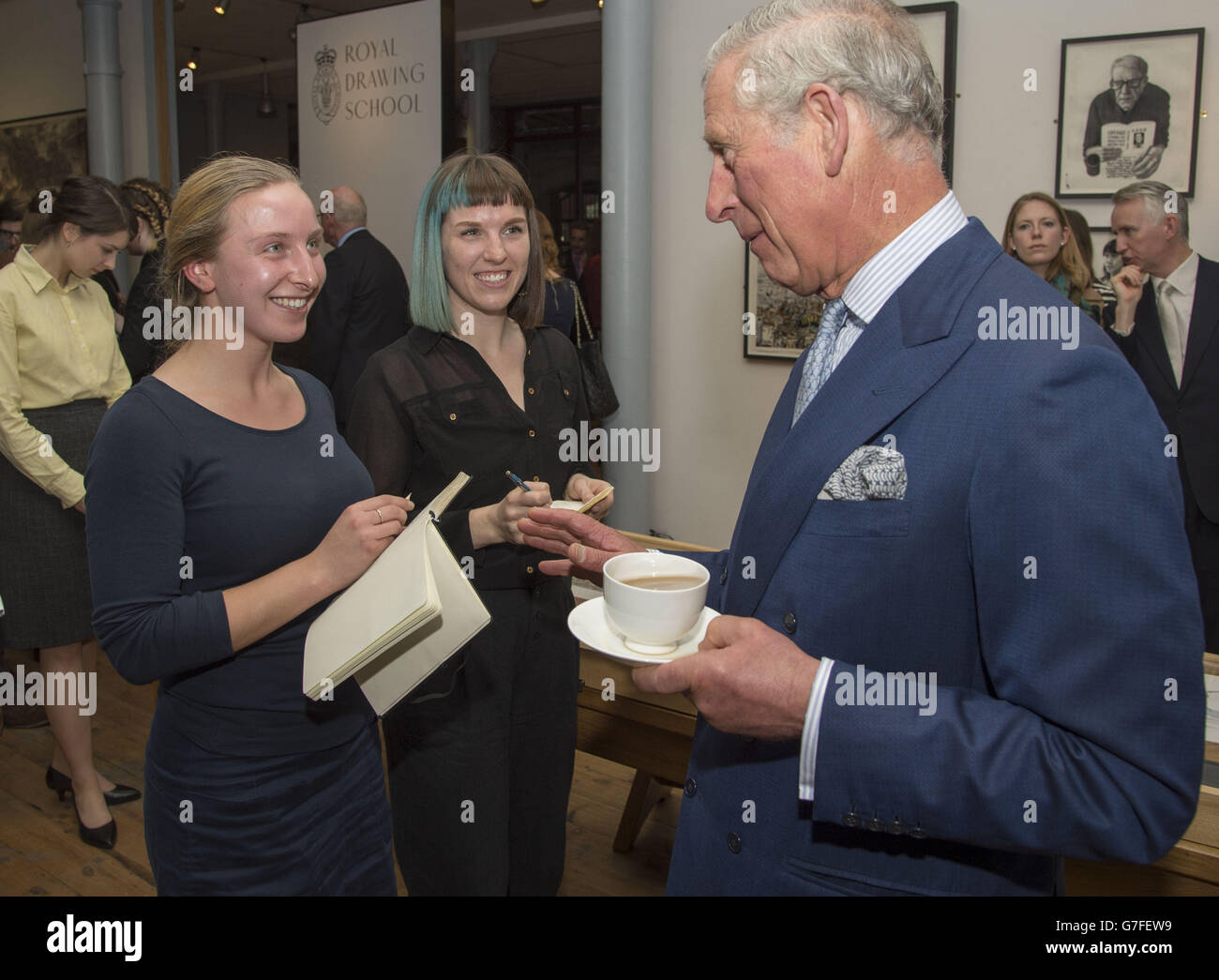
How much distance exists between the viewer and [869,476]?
38.4 inches

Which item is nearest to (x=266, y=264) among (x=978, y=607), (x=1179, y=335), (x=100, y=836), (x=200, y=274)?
(x=200, y=274)

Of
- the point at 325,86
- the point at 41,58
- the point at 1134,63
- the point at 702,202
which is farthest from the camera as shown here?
the point at 41,58

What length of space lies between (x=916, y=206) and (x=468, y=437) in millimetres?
1199

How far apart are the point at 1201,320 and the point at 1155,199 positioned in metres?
0.46

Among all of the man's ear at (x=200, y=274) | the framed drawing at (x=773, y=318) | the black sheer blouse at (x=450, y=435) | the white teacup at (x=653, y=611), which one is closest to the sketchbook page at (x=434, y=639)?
the white teacup at (x=653, y=611)

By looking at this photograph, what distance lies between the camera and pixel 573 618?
1.21 m

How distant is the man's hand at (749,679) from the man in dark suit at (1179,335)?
2810mm

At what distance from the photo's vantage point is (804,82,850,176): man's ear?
105 centimetres

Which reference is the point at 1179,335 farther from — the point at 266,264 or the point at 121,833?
the point at 121,833

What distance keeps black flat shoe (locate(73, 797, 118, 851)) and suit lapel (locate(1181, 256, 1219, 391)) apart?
3.80m

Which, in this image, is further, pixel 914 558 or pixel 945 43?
pixel 945 43

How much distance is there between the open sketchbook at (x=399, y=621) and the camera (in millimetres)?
1283

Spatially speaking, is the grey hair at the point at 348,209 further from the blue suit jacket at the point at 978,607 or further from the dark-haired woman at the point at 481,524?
the blue suit jacket at the point at 978,607

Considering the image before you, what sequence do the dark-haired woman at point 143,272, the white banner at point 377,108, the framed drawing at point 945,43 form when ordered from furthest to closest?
the white banner at point 377,108 < the framed drawing at point 945,43 < the dark-haired woman at point 143,272
